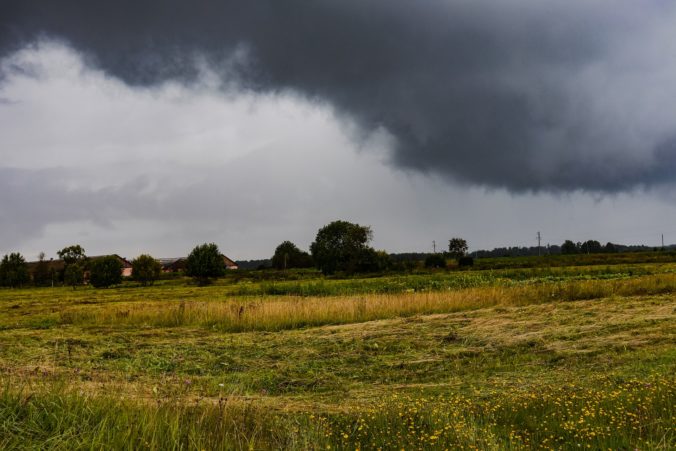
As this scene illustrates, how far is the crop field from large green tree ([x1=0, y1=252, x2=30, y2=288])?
255 feet

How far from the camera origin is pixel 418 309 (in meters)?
23.3

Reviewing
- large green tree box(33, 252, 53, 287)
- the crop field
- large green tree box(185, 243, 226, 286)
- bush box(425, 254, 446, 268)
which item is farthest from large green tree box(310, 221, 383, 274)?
the crop field

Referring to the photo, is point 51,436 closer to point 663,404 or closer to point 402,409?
point 402,409

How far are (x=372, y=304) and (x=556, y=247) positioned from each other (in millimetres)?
185416

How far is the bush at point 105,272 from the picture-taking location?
73.4 m

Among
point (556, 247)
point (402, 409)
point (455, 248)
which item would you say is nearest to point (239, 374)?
point (402, 409)

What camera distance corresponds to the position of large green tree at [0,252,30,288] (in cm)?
8769

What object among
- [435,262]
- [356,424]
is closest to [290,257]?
[435,262]

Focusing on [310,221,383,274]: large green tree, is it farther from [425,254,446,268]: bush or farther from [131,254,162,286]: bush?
[131,254,162,286]: bush

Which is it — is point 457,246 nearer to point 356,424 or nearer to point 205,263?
point 205,263

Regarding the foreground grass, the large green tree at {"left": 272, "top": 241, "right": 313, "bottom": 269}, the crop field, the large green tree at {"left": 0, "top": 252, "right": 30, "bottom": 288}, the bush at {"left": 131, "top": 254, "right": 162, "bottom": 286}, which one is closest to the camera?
the foreground grass

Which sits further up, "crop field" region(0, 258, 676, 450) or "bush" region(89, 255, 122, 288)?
"bush" region(89, 255, 122, 288)

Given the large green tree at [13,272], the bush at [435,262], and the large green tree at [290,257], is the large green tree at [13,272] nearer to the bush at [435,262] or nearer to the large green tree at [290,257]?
the large green tree at [290,257]

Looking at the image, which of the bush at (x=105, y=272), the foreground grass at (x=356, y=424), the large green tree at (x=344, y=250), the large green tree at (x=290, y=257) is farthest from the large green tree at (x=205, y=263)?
the foreground grass at (x=356, y=424)
